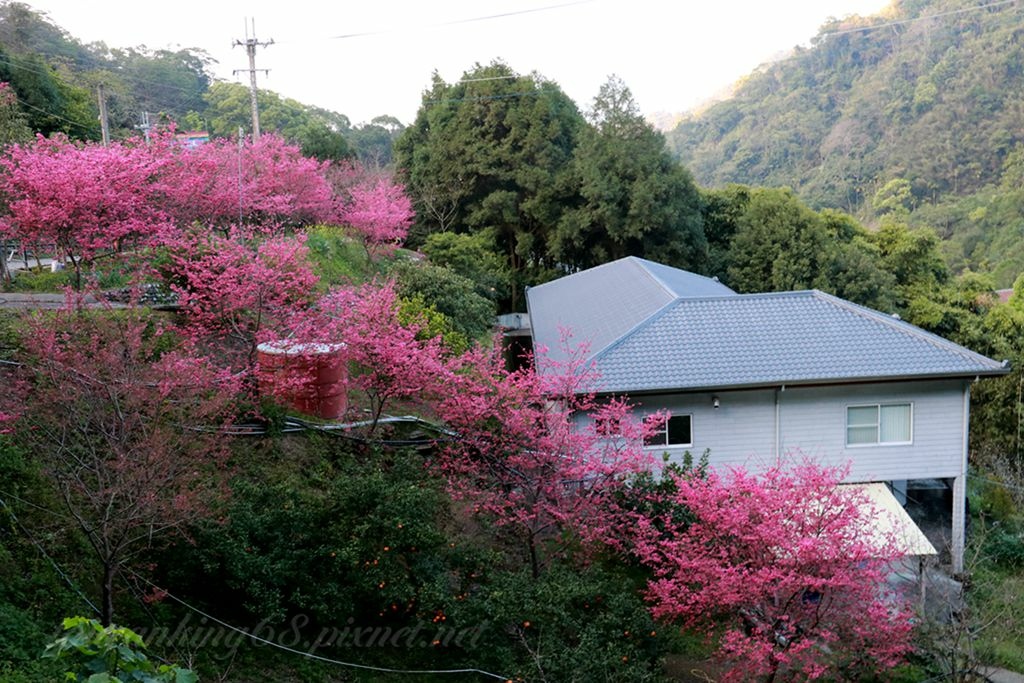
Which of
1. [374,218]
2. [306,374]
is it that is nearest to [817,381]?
[306,374]

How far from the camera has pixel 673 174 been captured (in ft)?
91.6

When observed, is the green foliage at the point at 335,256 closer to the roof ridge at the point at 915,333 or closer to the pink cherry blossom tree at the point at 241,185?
the pink cherry blossom tree at the point at 241,185

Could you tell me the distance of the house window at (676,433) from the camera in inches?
571

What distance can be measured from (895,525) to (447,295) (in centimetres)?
1034

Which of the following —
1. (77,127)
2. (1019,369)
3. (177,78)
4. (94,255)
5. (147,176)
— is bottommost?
(1019,369)

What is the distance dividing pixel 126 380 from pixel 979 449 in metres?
23.3

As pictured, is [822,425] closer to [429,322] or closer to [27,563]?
[429,322]

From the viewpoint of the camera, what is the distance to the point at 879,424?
14703 mm

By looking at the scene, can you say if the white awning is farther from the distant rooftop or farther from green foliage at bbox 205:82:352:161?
green foliage at bbox 205:82:352:161

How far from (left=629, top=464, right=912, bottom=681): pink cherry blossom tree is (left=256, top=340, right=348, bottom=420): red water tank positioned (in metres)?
5.36

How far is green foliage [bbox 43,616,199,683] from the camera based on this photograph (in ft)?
12.1

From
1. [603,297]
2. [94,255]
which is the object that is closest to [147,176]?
[94,255]

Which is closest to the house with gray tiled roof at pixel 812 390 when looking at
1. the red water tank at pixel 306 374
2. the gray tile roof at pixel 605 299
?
the gray tile roof at pixel 605 299

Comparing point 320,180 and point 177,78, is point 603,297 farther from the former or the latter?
point 177,78
